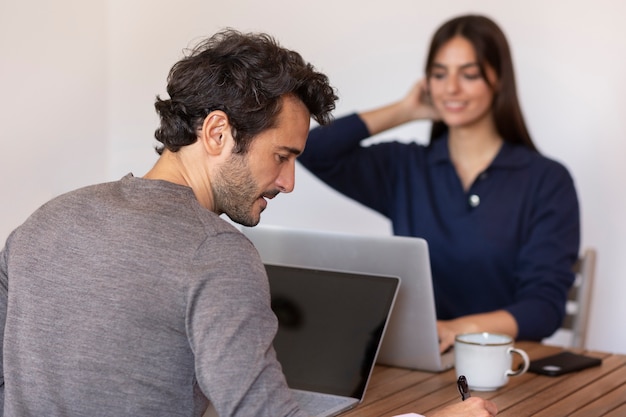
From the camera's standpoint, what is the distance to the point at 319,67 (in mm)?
3529

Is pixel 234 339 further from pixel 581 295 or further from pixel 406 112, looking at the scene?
pixel 406 112

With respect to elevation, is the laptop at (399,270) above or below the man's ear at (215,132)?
below

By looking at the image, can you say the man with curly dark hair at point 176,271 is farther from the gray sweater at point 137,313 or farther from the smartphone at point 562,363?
the smartphone at point 562,363

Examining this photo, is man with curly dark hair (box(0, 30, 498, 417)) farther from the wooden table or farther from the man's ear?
the wooden table

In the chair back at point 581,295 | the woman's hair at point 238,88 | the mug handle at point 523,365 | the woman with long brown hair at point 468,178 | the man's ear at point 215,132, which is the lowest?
the chair back at point 581,295

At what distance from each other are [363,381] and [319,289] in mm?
221

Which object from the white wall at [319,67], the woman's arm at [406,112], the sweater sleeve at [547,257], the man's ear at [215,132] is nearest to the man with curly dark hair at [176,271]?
the man's ear at [215,132]

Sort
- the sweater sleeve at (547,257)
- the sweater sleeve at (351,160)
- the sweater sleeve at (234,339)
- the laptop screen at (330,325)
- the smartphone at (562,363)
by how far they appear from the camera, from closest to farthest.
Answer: the sweater sleeve at (234,339)
the laptop screen at (330,325)
the smartphone at (562,363)
the sweater sleeve at (547,257)
the sweater sleeve at (351,160)

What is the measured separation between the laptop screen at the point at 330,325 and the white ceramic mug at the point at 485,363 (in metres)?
0.16

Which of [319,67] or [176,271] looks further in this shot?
[319,67]

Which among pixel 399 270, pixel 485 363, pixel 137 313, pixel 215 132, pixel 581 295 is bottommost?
pixel 581 295

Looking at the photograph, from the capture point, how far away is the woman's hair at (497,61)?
2.61 m

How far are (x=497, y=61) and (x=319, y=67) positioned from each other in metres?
1.02

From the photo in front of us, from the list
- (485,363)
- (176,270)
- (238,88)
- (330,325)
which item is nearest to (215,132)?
(238,88)
